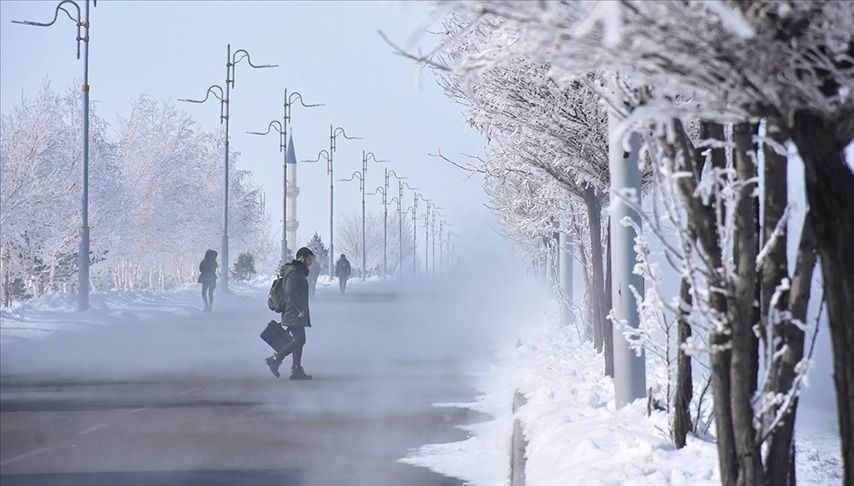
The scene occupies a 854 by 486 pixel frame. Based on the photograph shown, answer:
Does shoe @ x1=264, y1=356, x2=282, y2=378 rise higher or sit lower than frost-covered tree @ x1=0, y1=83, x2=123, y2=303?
lower

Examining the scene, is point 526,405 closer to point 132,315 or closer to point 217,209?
point 132,315

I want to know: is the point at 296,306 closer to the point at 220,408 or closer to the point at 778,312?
the point at 220,408

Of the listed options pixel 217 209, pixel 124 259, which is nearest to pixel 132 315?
pixel 124 259

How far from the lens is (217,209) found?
278 feet

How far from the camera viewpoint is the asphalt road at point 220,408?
1022 cm

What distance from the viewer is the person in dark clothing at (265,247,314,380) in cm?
1886

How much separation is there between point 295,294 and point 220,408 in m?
4.32

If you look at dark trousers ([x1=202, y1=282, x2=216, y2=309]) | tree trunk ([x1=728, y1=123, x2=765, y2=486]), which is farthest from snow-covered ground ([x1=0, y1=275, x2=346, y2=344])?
tree trunk ([x1=728, y1=123, x2=765, y2=486])

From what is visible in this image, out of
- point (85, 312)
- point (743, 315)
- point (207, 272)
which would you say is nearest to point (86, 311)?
point (85, 312)

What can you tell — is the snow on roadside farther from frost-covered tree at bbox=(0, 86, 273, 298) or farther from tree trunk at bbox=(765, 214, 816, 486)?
tree trunk at bbox=(765, 214, 816, 486)

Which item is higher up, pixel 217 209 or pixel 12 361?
pixel 217 209

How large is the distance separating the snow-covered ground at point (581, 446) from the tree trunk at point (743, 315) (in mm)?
2426

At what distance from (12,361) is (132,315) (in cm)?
1314

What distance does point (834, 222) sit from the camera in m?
4.23
